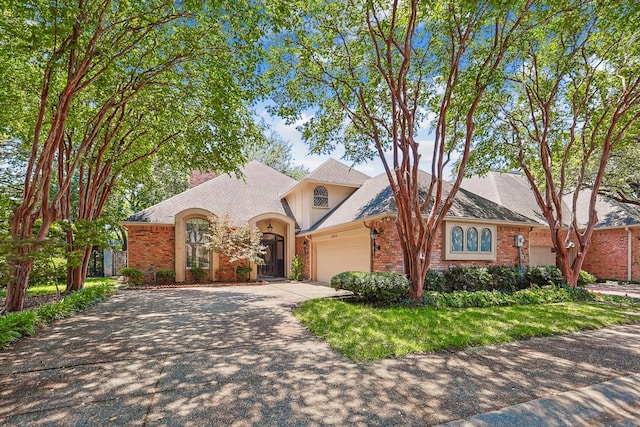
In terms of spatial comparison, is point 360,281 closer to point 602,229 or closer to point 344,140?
point 344,140

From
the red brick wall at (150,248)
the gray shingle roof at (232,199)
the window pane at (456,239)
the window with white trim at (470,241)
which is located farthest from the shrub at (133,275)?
the window pane at (456,239)

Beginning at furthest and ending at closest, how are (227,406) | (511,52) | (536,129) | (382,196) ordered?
(382,196) < (536,129) < (511,52) < (227,406)

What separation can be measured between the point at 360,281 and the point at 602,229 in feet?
46.9

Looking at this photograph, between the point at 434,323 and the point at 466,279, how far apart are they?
4698 mm

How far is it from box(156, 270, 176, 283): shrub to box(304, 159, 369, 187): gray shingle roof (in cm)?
716

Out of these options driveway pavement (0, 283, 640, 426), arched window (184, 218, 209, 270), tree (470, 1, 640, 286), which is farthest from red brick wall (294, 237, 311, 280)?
driveway pavement (0, 283, 640, 426)

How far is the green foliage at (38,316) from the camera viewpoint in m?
5.08

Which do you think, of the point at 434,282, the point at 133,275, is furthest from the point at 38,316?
the point at 434,282

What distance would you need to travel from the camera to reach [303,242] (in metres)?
15.7

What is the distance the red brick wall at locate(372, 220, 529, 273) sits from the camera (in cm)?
994

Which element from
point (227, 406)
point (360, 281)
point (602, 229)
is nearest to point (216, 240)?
point (360, 281)

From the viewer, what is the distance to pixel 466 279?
33.1 feet

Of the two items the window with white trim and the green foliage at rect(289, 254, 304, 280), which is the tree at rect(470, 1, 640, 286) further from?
the green foliage at rect(289, 254, 304, 280)

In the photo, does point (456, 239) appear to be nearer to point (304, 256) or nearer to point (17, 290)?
point (304, 256)
